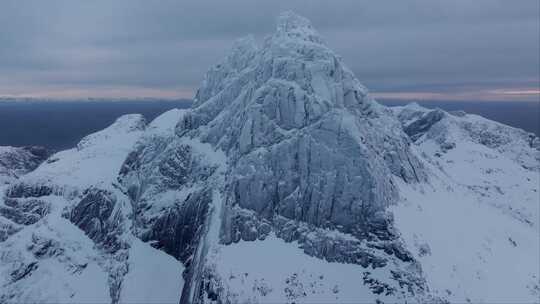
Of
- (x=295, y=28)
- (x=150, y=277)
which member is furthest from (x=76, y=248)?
(x=295, y=28)

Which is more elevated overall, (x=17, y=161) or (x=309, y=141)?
(x=309, y=141)

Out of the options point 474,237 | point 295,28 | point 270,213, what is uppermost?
point 295,28

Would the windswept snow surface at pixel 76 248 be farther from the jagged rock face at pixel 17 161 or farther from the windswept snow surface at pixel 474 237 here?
the jagged rock face at pixel 17 161

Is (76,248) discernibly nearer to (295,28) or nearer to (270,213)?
(270,213)

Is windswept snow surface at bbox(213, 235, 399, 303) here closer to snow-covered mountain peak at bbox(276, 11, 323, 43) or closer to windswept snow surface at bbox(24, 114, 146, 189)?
snow-covered mountain peak at bbox(276, 11, 323, 43)

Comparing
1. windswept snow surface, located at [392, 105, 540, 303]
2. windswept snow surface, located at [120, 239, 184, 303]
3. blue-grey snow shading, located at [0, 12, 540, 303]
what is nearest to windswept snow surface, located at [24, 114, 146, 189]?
blue-grey snow shading, located at [0, 12, 540, 303]

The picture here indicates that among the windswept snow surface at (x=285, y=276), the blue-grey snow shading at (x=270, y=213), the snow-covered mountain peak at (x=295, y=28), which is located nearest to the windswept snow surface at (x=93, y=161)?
the blue-grey snow shading at (x=270, y=213)
